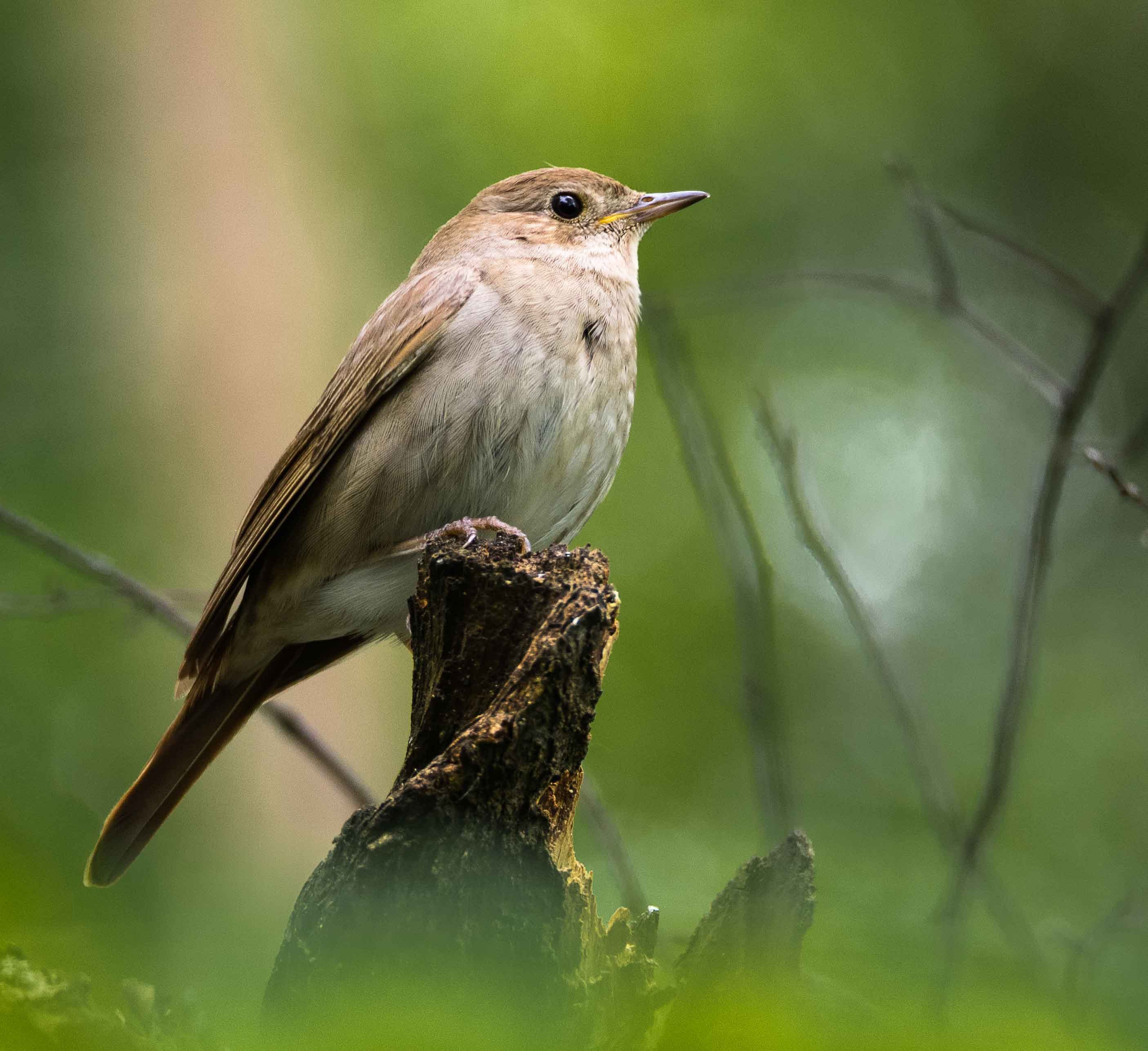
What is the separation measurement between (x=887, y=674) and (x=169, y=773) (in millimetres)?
2239

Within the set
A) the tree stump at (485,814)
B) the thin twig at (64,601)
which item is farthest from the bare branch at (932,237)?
the thin twig at (64,601)

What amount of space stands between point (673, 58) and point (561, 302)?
418 centimetres

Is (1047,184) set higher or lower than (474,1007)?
lower

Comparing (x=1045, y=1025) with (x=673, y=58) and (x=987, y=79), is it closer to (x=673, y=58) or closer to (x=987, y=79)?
(x=673, y=58)

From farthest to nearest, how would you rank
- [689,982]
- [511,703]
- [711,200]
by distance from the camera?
[711,200], [511,703], [689,982]

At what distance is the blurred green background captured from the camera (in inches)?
247

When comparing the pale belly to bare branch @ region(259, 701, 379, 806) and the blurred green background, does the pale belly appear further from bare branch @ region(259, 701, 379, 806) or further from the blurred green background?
the blurred green background

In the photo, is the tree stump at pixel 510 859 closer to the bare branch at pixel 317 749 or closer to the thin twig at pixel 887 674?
the thin twig at pixel 887 674

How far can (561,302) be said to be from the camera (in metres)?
3.77

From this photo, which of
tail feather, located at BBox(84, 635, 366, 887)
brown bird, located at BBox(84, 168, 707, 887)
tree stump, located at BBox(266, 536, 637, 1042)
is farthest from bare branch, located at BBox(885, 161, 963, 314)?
tail feather, located at BBox(84, 635, 366, 887)

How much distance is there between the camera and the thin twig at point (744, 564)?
3787 millimetres

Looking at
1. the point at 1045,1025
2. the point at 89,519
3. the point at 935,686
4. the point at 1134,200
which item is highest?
the point at 1045,1025

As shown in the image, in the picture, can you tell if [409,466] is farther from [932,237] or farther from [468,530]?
[932,237]

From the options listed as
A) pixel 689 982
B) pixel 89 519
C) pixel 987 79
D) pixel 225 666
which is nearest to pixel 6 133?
pixel 89 519
